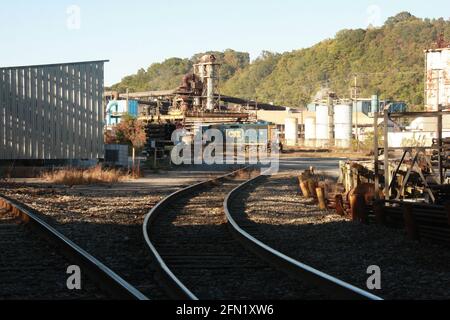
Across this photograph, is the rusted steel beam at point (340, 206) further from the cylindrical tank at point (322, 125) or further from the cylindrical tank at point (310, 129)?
the cylindrical tank at point (310, 129)

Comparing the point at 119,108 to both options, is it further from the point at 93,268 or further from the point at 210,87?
the point at 93,268

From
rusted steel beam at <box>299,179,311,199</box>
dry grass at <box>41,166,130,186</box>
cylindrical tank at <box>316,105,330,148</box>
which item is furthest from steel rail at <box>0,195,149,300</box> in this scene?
cylindrical tank at <box>316,105,330,148</box>

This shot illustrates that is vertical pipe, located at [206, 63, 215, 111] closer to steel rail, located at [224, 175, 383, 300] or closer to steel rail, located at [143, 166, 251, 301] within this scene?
steel rail, located at [143, 166, 251, 301]

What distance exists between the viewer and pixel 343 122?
80000 mm

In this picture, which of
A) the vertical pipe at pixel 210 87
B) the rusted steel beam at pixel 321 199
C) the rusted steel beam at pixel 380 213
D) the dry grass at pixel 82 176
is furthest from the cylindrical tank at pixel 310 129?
the rusted steel beam at pixel 380 213

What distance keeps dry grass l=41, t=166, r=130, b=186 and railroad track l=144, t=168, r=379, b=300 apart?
1096cm

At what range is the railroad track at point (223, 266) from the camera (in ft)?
24.3

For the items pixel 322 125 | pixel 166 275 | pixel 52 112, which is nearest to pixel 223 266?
pixel 166 275

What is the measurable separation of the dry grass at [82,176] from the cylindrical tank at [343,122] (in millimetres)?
53296

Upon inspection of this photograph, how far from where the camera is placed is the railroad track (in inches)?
291

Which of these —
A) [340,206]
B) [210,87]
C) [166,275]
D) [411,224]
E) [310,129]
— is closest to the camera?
[166,275]

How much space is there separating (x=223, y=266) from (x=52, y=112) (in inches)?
891

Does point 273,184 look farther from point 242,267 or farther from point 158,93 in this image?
point 158,93

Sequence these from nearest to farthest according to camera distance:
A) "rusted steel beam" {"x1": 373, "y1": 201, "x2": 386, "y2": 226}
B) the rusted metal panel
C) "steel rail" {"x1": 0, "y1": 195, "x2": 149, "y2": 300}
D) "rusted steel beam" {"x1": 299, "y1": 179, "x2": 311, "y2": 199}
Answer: "steel rail" {"x1": 0, "y1": 195, "x2": 149, "y2": 300} → "rusted steel beam" {"x1": 373, "y1": 201, "x2": 386, "y2": 226} → "rusted steel beam" {"x1": 299, "y1": 179, "x2": 311, "y2": 199} → the rusted metal panel
